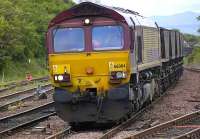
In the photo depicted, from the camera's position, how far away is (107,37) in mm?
15328

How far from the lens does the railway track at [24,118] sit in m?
16.1

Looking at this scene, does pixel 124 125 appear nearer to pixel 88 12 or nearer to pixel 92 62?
pixel 92 62

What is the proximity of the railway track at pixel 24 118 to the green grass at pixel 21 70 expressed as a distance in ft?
57.3

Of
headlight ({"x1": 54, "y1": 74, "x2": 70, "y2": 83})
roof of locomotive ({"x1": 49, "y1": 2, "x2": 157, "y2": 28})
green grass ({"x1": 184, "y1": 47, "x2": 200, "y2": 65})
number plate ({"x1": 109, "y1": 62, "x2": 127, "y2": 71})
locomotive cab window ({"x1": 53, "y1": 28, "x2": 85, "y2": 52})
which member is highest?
roof of locomotive ({"x1": 49, "y1": 2, "x2": 157, "y2": 28})

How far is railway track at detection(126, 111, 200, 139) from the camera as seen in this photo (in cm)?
1289

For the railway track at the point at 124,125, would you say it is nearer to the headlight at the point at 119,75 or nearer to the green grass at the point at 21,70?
the headlight at the point at 119,75

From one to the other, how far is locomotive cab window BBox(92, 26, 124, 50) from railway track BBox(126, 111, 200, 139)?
2.36m

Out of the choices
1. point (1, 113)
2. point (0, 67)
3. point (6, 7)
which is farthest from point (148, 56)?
point (6, 7)

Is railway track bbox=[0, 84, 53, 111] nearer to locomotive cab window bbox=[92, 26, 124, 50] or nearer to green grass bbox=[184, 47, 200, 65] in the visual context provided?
locomotive cab window bbox=[92, 26, 124, 50]

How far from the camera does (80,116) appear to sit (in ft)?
50.0

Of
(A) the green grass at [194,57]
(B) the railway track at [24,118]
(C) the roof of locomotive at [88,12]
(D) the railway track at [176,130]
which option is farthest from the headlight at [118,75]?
(A) the green grass at [194,57]

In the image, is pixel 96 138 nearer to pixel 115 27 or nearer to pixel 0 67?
pixel 115 27

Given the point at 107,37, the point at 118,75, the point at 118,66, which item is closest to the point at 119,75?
the point at 118,75

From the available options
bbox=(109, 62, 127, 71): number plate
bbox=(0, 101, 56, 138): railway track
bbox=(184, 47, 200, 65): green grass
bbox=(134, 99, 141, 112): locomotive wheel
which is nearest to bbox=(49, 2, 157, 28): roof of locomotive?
bbox=(109, 62, 127, 71): number plate
